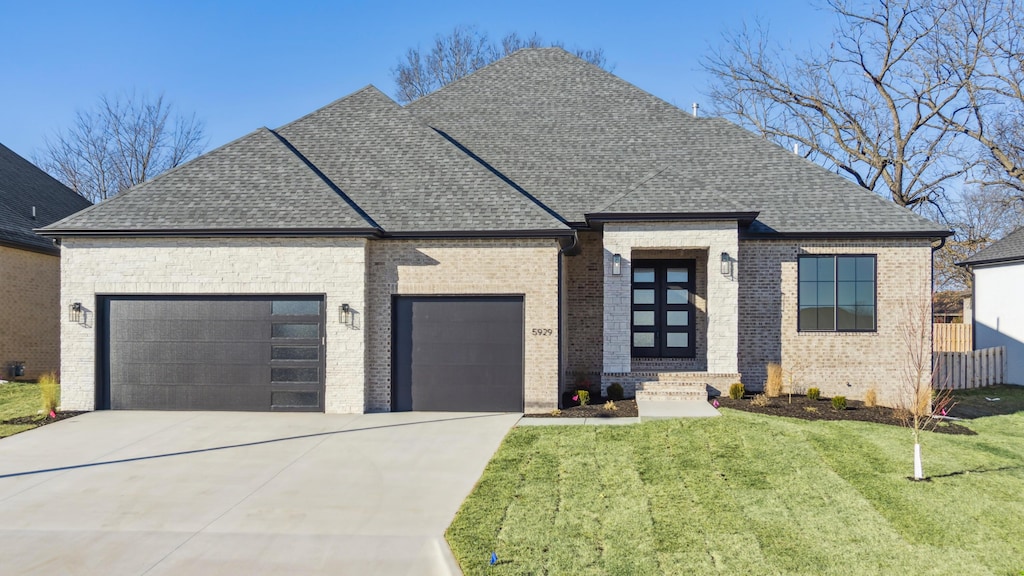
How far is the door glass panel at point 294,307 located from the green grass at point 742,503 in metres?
4.89

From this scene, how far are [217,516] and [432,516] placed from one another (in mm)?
2286

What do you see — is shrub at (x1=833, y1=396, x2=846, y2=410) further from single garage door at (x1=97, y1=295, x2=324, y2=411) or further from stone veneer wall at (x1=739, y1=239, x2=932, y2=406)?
single garage door at (x1=97, y1=295, x2=324, y2=411)

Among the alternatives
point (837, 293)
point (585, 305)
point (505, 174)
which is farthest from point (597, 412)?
point (505, 174)

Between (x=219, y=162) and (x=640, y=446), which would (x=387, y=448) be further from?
(x=219, y=162)

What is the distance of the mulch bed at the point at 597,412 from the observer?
1139cm

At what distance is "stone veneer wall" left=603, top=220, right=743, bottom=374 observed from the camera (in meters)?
12.7

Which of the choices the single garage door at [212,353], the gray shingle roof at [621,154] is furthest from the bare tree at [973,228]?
the single garage door at [212,353]

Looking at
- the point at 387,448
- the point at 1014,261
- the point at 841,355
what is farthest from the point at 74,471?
the point at 1014,261

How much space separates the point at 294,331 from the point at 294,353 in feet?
1.38

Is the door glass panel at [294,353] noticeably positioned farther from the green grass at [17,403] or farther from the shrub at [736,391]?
the shrub at [736,391]

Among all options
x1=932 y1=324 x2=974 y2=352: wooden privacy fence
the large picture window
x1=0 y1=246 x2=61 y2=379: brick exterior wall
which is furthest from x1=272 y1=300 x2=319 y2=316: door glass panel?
x1=932 y1=324 x2=974 y2=352: wooden privacy fence

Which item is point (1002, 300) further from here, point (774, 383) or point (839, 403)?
point (774, 383)

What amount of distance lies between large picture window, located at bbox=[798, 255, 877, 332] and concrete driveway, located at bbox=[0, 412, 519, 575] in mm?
7446

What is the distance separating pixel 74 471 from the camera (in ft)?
27.2
